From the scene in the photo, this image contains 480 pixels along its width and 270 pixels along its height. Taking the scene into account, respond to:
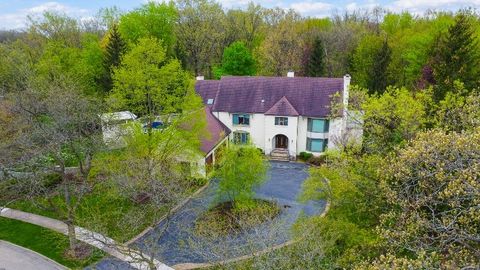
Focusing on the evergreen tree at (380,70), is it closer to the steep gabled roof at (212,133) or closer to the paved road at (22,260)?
the steep gabled roof at (212,133)

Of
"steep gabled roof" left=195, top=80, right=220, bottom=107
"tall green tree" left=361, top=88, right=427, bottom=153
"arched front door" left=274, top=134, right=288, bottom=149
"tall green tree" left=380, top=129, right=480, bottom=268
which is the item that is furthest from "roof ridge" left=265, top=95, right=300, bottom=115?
"tall green tree" left=380, top=129, right=480, bottom=268

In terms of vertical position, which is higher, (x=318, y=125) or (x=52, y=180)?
(x=318, y=125)

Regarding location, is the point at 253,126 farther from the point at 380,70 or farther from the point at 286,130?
the point at 380,70

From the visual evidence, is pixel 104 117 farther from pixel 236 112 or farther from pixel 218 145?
pixel 236 112

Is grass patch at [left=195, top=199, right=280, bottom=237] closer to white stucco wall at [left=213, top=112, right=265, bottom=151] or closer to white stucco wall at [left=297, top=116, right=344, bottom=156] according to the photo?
white stucco wall at [left=297, top=116, right=344, bottom=156]

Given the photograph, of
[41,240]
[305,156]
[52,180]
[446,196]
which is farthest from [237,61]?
[446,196]
